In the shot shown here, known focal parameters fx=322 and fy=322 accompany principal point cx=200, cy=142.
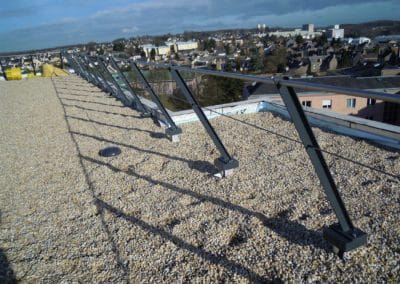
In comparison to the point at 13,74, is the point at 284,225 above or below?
→ below

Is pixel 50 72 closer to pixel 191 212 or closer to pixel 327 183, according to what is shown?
pixel 191 212

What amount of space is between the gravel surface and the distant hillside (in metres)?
100

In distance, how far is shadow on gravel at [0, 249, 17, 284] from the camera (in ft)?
8.29

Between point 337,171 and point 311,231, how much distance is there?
4.32ft

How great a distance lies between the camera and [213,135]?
150 inches

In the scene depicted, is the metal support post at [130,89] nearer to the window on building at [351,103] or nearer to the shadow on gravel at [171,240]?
the shadow on gravel at [171,240]

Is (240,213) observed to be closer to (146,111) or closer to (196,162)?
(196,162)

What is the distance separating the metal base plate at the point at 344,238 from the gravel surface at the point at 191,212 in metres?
0.08

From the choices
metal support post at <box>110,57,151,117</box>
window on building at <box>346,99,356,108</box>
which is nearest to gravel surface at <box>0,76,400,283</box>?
metal support post at <box>110,57,151,117</box>

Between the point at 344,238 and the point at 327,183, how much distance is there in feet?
1.46

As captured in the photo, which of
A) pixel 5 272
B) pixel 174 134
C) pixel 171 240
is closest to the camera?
pixel 5 272


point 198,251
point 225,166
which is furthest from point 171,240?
point 225,166

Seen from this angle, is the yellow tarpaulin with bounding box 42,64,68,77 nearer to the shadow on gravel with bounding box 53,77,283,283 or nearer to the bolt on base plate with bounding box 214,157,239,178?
the shadow on gravel with bounding box 53,77,283,283

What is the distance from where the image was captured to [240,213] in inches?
123
